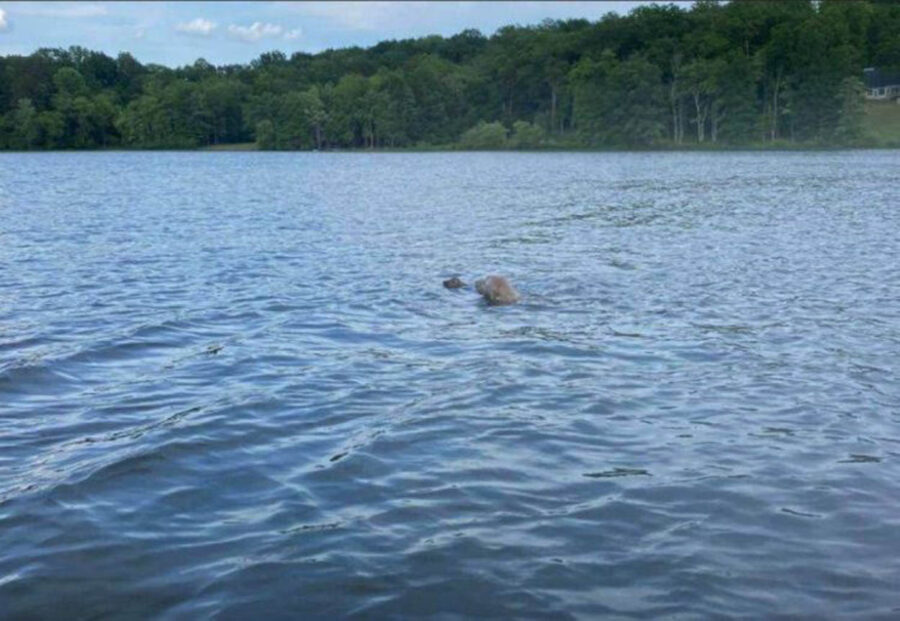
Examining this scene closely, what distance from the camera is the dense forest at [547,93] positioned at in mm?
126812

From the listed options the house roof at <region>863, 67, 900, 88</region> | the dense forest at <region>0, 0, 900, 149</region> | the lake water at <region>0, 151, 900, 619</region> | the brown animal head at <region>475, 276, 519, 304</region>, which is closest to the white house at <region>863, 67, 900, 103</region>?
the house roof at <region>863, 67, 900, 88</region>

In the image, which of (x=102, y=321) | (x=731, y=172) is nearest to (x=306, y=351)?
(x=102, y=321)

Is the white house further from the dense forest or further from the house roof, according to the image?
the dense forest

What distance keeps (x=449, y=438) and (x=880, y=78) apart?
14276 cm

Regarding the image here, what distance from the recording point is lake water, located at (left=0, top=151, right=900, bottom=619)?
7.32 meters

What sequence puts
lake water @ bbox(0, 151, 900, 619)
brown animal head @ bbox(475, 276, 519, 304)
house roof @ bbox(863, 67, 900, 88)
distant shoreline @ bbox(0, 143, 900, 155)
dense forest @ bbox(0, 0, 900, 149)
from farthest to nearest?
house roof @ bbox(863, 67, 900, 88) → dense forest @ bbox(0, 0, 900, 149) → distant shoreline @ bbox(0, 143, 900, 155) → brown animal head @ bbox(475, 276, 519, 304) → lake water @ bbox(0, 151, 900, 619)

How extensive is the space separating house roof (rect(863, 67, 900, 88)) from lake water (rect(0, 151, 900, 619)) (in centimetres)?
12385

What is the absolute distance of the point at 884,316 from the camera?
1702 centimetres

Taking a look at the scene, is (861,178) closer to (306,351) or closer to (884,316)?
(884,316)

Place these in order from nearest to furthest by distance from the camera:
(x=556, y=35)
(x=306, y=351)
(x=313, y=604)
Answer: (x=313, y=604) < (x=306, y=351) < (x=556, y=35)

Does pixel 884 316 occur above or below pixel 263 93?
below

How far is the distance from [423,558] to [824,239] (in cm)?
2452

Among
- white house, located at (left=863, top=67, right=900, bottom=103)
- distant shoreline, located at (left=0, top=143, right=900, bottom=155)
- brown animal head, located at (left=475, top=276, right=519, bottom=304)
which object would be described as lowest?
brown animal head, located at (left=475, top=276, right=519, bottom=304)

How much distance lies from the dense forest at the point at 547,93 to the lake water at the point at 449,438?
349 feet
